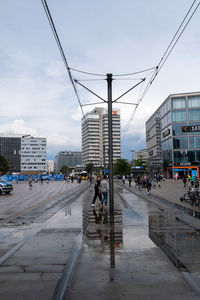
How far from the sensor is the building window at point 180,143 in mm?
73438

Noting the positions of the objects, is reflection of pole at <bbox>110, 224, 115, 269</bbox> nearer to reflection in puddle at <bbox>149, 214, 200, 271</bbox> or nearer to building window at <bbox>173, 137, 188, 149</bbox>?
reflection in puddle at <bbox>149, 214, 200, 271</bbox>

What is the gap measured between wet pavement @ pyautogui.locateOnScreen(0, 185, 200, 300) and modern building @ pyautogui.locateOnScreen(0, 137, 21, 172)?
184920mm

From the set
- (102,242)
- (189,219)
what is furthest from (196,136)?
(102,242)

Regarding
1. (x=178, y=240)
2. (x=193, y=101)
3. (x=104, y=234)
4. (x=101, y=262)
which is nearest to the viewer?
(x=101, y=262)

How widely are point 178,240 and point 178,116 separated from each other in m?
70.4

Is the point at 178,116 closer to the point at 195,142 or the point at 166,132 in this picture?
the point at 166,132

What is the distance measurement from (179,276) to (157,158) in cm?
9002

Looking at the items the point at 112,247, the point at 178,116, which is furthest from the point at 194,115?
the point at 112,247

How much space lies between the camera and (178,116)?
7369 centimetres

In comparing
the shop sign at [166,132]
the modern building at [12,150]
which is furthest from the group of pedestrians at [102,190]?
the modern building at [12,150]

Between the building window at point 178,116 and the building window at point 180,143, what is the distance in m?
5.18

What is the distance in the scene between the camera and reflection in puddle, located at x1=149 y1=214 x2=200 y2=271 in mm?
5293

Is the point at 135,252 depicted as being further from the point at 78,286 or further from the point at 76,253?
the point at 78,286

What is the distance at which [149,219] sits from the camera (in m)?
10.5
